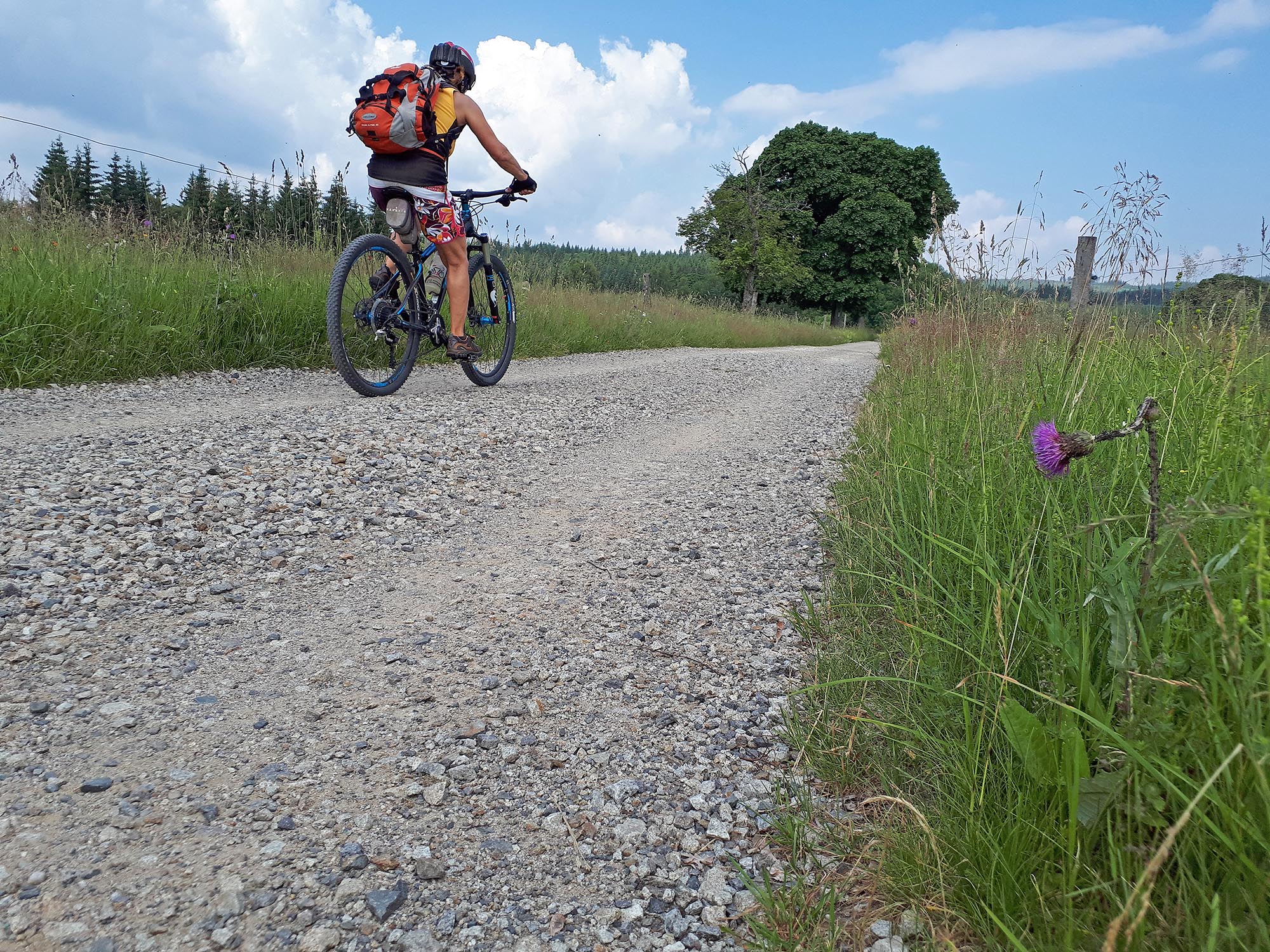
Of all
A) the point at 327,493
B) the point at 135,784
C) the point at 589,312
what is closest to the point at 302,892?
the point at 135,784

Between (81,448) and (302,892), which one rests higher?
(81,448)

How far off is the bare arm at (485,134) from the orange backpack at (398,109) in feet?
0.71

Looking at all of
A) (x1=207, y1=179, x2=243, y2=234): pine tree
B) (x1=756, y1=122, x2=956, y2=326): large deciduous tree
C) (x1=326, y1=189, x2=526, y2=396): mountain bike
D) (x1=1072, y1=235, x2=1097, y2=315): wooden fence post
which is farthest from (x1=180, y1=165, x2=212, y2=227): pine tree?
(x1=756, y1=122, x2=956, y2=326): large deciduous tree

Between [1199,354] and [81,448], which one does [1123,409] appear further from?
[81,448]

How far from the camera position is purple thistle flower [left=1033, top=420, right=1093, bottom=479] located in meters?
1.45

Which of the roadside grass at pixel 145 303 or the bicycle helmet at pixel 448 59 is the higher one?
the bicycle helmet at pixel 448 59

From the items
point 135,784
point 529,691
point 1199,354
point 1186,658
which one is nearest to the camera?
point 1186,658

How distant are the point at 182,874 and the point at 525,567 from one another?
1872 millimetres

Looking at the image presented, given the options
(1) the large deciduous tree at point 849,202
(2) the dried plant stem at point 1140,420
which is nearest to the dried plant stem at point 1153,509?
(2) the dried plant stem at point 1140,420

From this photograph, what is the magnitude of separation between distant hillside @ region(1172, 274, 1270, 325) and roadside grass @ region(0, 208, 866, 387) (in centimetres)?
731

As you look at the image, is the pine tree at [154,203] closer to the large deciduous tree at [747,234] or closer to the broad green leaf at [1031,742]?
the broad green leaf at [1031,742]

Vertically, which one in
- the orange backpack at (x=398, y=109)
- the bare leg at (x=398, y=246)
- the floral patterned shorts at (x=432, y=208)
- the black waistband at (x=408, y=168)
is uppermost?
the orange backpack at (x=398, y=109)

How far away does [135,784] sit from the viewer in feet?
6.11

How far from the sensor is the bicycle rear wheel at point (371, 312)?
6133 millimetres
